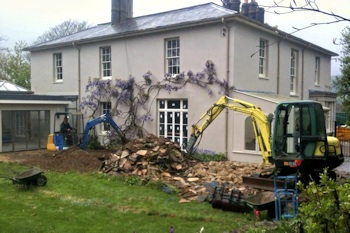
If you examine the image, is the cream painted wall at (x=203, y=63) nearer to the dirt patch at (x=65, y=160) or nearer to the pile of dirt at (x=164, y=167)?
the pile of dirt at (x=164, y=167)

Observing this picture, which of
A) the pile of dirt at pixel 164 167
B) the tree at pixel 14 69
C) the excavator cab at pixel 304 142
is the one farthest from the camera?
the tree at pixel 14 69

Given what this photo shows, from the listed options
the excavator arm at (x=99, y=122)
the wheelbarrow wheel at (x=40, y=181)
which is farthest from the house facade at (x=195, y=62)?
the wheelbarrow wheel at (x=40, y=181)

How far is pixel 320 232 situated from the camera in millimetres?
2547

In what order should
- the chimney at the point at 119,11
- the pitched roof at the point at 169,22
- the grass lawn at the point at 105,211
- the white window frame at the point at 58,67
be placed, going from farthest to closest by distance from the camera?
the white window frame at the point at 58,67 < the chimney at the point at 119,11 < the pitched roof at the point at 169,22 < the grass lawn at the point at 105,211

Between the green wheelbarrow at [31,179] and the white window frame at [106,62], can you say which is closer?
the green wheelbarrow at [31,179]

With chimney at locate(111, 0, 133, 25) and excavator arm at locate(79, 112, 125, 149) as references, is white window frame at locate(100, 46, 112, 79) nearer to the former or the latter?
chimney at locate(111, 0, 133, 25)

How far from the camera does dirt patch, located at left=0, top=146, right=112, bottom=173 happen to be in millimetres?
14734

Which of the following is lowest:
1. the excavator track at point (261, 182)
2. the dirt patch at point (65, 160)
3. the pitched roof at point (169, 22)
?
the dirt patch at point (65, 160)

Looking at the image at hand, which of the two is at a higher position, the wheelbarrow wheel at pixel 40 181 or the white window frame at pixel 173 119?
the white window frame at pixel 173 119

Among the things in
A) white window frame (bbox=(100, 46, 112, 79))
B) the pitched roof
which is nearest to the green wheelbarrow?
the pitched roof

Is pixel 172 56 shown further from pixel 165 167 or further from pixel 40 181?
pixel 40 181

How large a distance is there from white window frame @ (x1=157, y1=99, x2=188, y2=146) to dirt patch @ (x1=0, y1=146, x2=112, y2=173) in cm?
350

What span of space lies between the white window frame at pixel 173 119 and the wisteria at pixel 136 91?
60cm

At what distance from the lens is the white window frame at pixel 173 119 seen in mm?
18203
